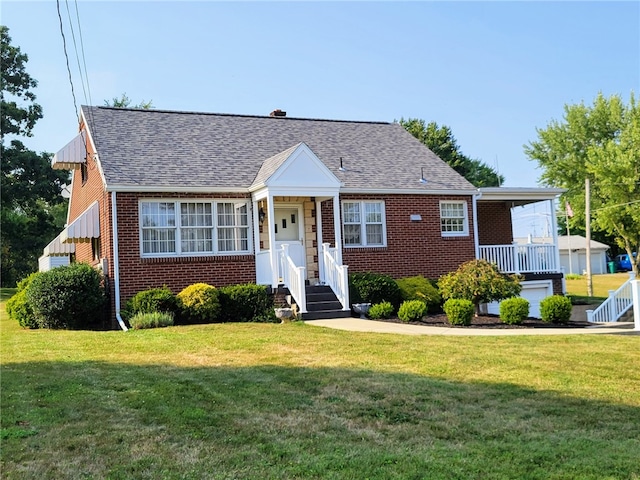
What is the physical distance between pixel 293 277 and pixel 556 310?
676cm

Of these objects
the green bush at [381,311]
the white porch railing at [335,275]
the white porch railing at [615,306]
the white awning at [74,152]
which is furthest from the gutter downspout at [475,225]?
the white awning at [74,152]

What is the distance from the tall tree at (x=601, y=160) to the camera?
46.2 metres

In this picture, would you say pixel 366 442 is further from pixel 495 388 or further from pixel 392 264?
pixel 392 264

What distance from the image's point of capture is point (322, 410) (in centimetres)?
722

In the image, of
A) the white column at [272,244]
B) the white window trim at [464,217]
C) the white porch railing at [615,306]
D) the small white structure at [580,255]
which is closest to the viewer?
the white column at [272,244]

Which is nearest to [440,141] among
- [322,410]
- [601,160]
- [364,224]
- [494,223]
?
[601,160]

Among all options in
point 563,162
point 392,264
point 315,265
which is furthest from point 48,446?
point 563,162

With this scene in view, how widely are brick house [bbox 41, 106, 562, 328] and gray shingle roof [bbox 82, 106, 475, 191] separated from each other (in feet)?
0.14

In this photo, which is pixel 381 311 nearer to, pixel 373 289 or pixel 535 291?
pixel 373 289

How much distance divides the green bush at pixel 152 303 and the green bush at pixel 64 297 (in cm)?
88

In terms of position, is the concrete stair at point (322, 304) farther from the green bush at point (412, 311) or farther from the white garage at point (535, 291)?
the white garage at point (535, 291)

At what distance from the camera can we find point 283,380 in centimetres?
882

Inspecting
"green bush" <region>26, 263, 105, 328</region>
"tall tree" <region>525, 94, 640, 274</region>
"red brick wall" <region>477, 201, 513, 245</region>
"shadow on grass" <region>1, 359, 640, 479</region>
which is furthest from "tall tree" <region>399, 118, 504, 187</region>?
"shadow on grass" <region>1, 359, 640, 479</region>

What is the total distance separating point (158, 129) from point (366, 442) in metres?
17.0
